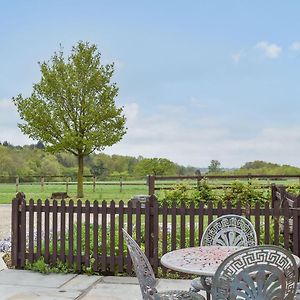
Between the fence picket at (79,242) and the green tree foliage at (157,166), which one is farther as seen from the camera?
the green tree foliage at (157,166)

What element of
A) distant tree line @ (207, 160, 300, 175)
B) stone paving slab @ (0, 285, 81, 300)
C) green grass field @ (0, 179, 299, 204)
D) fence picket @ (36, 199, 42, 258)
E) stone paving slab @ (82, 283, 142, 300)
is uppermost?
distant tree line @ (207, 160, 300, 175)

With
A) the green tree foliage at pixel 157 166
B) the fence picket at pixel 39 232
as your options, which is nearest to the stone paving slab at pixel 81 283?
the fence picket at pixel 39 232

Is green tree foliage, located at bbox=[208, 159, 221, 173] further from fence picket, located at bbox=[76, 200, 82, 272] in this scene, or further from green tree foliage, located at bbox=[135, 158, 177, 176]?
fence picket, located at bbox=[76, 200, 82, 272]

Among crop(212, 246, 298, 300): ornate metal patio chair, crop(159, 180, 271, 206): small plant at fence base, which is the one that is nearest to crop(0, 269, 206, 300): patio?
crop(212, 246, 298, 300): ornate metal patio chair

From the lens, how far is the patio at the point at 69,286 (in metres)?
5.11

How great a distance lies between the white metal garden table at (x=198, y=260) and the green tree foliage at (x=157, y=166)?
33550 millimetres

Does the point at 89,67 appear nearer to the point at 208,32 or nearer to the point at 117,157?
the point at 208,32

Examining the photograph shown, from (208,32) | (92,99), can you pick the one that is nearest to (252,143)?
(92,99)

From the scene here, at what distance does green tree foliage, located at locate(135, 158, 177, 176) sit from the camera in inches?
1495

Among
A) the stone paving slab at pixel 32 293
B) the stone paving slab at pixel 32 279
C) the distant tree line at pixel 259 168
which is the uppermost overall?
the distant tree line at pixel 259 168

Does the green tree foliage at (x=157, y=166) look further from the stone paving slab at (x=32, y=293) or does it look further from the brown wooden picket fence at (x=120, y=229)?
the stone paving slab at (x=32, y=293)

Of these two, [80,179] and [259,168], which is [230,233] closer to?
[80,179]

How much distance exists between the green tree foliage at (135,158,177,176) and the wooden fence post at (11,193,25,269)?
103 ft

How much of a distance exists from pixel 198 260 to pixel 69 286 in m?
2.27
